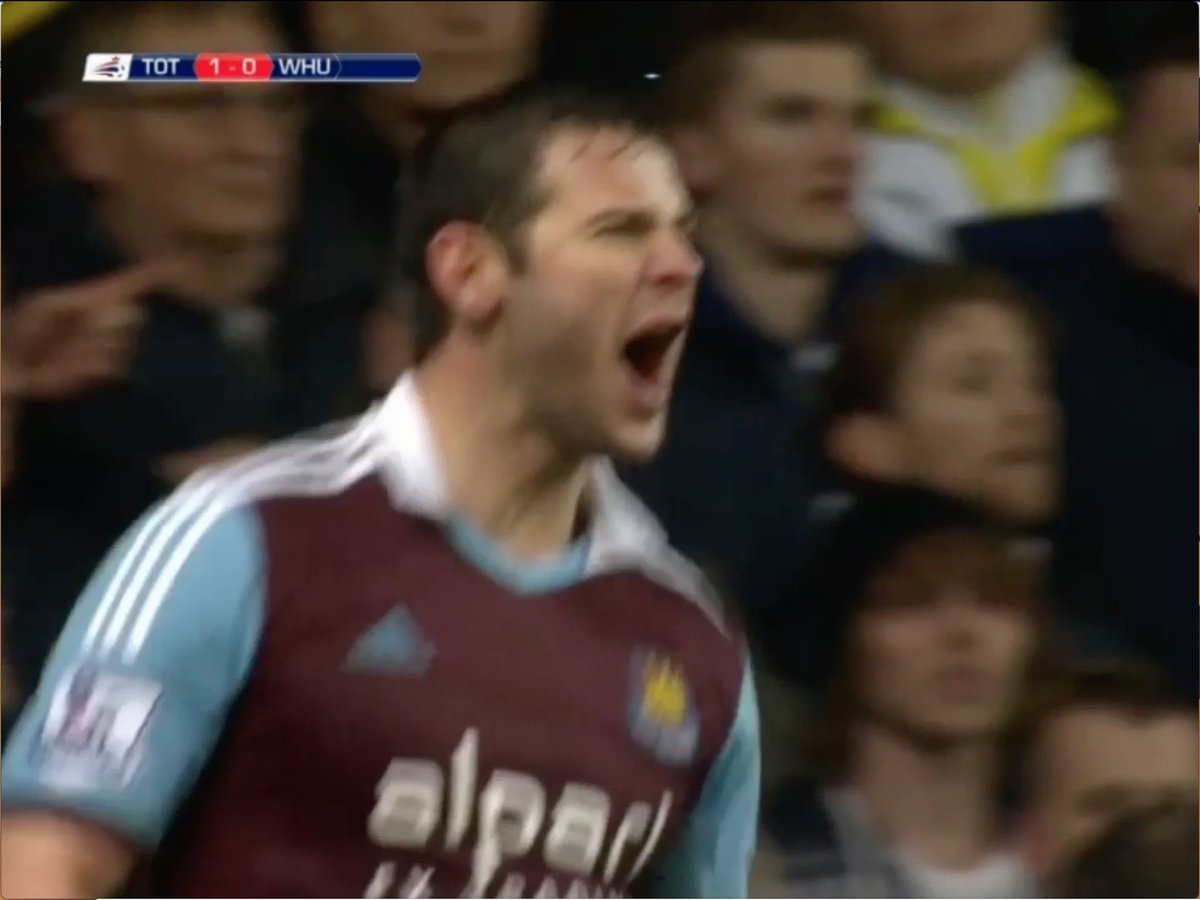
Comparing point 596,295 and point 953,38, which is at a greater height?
point 953,38

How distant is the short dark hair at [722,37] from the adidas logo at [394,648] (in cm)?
36

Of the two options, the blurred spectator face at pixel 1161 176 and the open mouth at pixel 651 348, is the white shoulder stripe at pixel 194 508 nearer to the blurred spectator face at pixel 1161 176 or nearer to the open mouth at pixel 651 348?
the open mouth at pixel 651 348

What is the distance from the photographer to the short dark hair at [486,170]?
107 centimetres

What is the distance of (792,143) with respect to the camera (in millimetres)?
1166

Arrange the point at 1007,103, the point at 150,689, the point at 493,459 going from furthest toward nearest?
the point at 1007,103 < the point at 493,459 < the point at 150,689

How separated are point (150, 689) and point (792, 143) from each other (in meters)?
0.53

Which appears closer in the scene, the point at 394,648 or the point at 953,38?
the point at 394,648

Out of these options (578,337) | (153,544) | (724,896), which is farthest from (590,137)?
(724,896)

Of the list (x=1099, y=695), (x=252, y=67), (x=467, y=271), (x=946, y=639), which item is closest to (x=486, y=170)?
(x=467, y=271)

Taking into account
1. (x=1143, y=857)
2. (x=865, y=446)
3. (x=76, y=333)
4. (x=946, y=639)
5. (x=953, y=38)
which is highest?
(x=953, y=38)

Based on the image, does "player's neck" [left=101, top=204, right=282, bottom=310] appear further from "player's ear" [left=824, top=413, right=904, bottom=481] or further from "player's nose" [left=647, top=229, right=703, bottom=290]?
"player's ear" [left=824, top=413, right=904, bottom=481]

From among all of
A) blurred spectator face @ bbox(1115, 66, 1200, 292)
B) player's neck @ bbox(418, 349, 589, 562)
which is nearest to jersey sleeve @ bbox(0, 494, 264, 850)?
player's neck @ bbox(418, 349, 589, 562)

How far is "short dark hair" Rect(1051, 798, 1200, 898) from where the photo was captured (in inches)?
45.1

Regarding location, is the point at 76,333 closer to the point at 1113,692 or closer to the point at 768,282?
the point at 768,282
